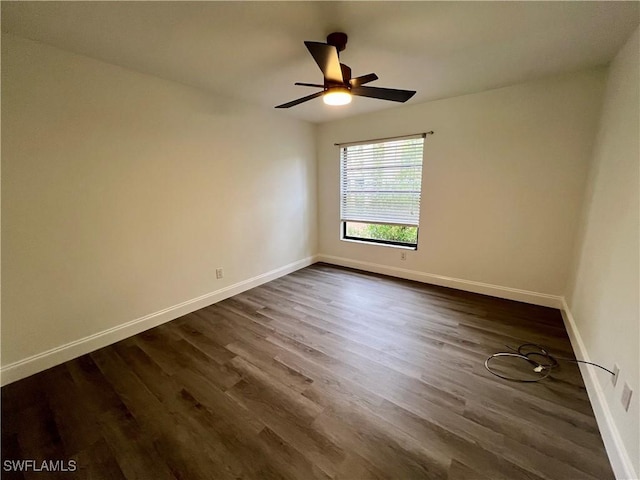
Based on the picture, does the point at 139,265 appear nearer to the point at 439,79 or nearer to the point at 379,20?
the point at 379,20

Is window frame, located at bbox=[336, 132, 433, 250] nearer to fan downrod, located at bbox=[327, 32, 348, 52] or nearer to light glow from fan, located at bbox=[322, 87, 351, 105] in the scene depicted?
light glow from fan, located at bbox=[322, 87, 351, 105]

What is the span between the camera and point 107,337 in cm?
228

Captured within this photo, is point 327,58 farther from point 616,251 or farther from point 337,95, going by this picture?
point 616,251

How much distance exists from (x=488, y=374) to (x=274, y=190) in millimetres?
3136

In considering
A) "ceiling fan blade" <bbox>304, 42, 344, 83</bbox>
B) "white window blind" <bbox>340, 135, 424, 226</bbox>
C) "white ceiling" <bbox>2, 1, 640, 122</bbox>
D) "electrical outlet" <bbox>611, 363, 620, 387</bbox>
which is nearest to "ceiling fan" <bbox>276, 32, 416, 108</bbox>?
"ceiling fan blade" <bbox>304, 42, 344, 83</bbox>

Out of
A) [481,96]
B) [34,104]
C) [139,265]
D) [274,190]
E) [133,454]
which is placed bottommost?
[133,454]

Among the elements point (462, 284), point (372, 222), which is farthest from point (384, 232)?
point (462, 284)

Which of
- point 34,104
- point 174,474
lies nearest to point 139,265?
point 34,104

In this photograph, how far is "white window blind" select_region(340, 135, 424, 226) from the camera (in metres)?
3.56

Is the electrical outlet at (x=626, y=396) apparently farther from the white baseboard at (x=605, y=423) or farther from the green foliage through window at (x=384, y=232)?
the green foliage through window at (x=384, y=232)

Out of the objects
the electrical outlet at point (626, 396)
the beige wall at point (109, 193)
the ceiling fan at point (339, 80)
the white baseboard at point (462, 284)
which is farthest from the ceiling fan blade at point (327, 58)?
the white baseboard at point (462, 284)

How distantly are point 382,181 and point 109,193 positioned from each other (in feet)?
10.6

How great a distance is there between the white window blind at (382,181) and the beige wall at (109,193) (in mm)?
1434

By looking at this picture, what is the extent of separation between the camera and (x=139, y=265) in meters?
2.47
